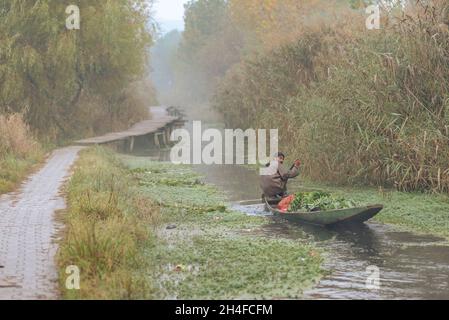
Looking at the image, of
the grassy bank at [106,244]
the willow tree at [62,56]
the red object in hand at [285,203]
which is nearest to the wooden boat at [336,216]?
the red object in hand at [285,203]

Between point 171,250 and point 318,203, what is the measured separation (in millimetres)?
3969

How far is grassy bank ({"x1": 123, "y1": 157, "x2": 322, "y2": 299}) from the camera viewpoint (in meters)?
9.37

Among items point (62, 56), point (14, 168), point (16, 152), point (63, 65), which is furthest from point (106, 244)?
point (63, 65)

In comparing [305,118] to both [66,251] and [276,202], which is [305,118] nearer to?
[276,202]

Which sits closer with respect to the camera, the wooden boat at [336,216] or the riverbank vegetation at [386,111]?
the wooden boat at [336,216]

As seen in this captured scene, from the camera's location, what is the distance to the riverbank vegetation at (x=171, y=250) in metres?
8.99

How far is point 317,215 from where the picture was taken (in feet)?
45.9

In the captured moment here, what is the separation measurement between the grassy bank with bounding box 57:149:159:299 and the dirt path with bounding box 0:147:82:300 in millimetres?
236

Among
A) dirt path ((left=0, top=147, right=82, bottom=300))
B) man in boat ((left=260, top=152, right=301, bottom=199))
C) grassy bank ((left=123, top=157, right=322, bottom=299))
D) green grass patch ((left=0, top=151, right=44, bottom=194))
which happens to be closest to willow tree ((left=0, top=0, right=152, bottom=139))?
green grass patch ((left=0, top=151, right=44, bottom=194))

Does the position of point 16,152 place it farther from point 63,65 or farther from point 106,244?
point 106,244

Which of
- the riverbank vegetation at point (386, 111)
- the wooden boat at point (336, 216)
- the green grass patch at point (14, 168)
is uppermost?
the riverbank vegetation at point (386, 111)

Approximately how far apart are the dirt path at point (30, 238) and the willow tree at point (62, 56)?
1023 cm

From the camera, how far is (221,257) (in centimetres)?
1134

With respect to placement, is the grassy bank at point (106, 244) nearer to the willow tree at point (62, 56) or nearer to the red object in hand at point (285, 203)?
the red object in hand at point (285, 203)
